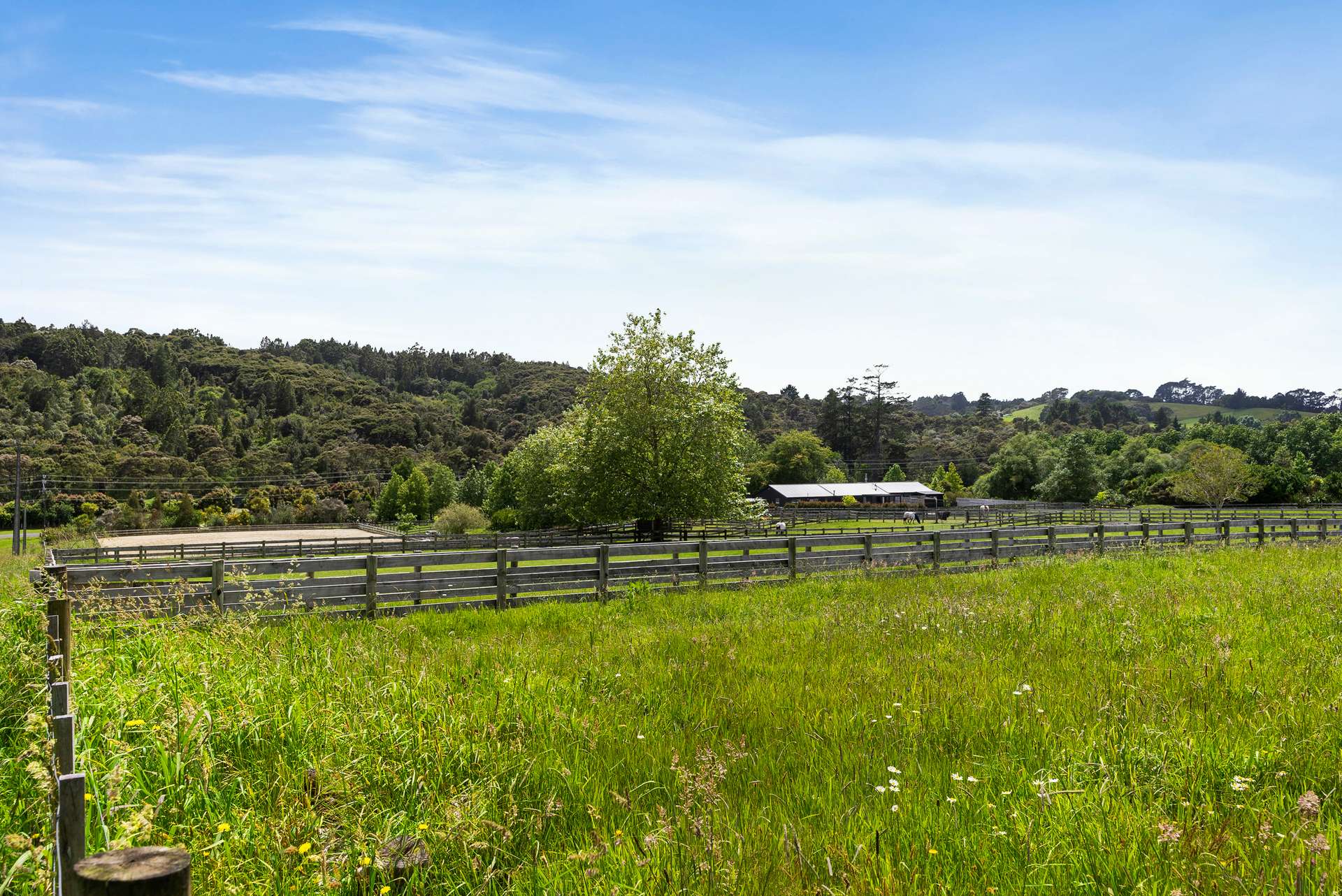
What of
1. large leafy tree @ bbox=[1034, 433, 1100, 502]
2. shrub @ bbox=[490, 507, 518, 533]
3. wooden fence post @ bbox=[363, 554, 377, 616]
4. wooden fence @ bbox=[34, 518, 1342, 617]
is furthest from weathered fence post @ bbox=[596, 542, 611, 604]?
large leafy tree @ bbox=[1034, 433, 1100, 502]

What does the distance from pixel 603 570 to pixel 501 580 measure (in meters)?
1.91

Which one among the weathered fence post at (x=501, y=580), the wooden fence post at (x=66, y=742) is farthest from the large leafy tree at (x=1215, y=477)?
the wooden fence post at (x=66, y=742)

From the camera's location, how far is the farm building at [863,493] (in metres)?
95.3

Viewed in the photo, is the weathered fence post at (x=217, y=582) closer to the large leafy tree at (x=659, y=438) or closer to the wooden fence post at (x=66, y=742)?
the wooden fence post at (x=66, y=742)

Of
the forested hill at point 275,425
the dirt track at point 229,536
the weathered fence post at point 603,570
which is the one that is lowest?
the dirt track at point 229,536

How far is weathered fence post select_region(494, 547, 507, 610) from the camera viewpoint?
43.0 ft

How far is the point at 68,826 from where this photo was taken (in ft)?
6.05

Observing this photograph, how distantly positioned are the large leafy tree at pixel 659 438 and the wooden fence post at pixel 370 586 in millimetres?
19697

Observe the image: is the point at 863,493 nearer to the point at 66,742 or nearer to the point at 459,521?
the point at 459,521

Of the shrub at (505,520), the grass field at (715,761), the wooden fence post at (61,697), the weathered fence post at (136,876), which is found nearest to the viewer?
the weathered fence post at (136,876)

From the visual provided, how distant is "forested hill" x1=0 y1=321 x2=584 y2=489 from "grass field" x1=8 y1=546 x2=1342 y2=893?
120 meters

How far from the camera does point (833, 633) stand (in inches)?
336

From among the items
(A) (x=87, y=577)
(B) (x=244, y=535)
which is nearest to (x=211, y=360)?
(B) (x=244, y=535)

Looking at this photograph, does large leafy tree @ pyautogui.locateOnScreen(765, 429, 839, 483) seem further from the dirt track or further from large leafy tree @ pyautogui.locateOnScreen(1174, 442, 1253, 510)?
the dirt track
